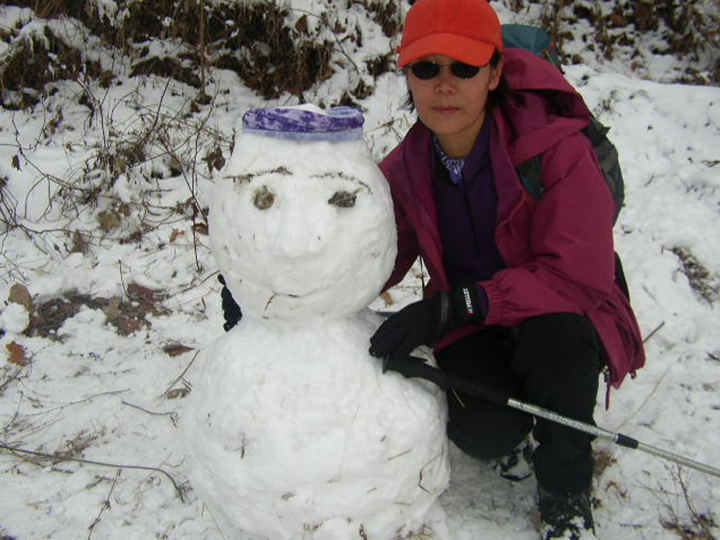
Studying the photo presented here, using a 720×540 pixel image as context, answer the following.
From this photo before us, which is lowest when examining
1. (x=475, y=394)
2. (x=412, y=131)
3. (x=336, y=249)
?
(x=475, y=394)

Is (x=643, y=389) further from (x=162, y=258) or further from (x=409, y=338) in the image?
(x=162, y=258)

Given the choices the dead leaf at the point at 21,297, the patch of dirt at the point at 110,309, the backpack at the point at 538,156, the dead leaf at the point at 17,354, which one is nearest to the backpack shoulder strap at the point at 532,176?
the backpack at the point at 538,156

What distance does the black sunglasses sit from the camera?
160 centimetres

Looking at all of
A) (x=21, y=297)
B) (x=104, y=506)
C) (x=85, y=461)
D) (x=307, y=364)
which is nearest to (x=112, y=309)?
(x=21, y=297)

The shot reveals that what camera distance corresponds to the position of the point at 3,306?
9.50 feet

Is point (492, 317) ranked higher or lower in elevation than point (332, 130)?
lower

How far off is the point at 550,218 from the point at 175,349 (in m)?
1.73

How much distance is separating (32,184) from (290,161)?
2799 mm

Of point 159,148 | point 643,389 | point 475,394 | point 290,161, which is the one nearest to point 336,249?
point 290,161

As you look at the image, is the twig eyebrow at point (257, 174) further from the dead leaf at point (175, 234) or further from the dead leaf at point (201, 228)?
the dead leaf at point (175, 234)

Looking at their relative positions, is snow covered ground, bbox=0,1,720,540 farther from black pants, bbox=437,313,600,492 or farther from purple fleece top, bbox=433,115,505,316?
purple fleece top, bbox=433,115,505,316

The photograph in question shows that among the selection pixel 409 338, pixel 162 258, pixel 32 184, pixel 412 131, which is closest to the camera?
pixel 409 338

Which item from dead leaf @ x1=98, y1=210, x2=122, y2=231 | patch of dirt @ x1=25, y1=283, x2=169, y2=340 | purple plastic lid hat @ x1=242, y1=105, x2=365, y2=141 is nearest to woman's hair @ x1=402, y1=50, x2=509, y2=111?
purple plastic lid hat @ x1=242, y1=105, x2=365, y2=141

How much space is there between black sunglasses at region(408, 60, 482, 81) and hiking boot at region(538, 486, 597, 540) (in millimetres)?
1141
